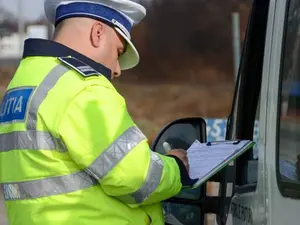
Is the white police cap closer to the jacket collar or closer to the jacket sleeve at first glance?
the jacket collar

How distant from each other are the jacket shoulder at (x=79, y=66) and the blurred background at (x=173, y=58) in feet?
34.8

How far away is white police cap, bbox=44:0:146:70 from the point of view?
7.73 feet

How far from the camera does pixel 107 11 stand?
7.77ft

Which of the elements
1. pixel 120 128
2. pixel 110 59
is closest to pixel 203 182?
pixel 120 128

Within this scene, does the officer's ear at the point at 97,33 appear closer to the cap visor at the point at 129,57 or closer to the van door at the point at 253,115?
the cap visor at the point at 129,57

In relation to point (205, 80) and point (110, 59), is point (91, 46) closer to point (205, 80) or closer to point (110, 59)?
point (110, 59)

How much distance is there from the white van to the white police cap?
42cm

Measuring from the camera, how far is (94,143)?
2.17m

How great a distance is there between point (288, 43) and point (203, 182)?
1.63 feet

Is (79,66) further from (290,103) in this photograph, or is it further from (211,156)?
(290,103)

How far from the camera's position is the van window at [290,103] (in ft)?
7.21

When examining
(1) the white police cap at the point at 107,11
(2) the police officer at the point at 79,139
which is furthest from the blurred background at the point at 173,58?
(2) the police officer at the point at 79,139

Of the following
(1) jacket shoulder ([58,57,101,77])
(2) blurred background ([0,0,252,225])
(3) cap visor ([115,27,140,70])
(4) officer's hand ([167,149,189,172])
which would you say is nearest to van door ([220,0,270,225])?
(4) officer's hand ([167,149,189,172])

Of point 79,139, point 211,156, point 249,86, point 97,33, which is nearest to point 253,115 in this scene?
point 249,86
